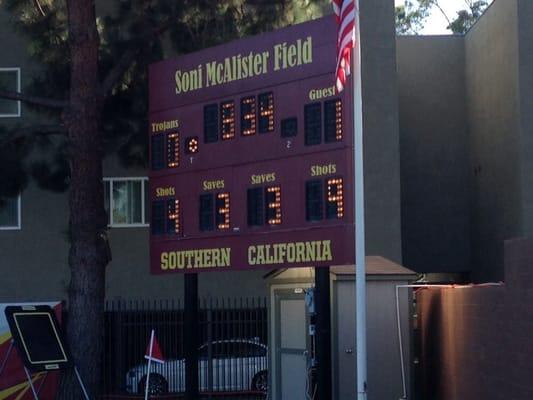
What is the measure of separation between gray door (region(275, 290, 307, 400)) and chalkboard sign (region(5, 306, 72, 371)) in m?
3.71

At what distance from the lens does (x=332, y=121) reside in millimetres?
14859

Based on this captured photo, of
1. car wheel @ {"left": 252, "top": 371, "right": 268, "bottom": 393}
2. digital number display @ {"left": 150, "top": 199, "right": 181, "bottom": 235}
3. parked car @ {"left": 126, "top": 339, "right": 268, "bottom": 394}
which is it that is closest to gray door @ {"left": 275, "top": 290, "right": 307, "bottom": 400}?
digital number display @ {"left": 150, "top": 199, "right": 181, "bottom": 235}

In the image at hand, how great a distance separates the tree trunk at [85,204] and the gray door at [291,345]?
401 cm


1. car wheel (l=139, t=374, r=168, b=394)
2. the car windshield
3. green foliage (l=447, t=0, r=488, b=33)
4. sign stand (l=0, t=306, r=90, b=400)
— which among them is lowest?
car wheel (l=139, t=374, r=168, b=394)

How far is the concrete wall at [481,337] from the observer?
39.4ft

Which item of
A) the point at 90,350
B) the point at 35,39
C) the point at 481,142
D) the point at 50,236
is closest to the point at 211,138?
the point at 90,350

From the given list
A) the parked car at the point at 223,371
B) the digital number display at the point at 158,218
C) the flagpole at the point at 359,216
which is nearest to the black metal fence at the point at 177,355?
the parked car at the point at 223,371

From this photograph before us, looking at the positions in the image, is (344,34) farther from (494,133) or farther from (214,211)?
(494,133)

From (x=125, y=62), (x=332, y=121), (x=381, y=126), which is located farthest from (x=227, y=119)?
(x=381, y=126)

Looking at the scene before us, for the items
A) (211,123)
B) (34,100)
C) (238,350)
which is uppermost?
(34,100)

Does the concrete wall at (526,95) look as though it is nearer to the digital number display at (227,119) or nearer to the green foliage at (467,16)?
the digital number display at (227,119)

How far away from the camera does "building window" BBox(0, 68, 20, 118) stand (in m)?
26.5

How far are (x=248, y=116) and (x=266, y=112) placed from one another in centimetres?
41

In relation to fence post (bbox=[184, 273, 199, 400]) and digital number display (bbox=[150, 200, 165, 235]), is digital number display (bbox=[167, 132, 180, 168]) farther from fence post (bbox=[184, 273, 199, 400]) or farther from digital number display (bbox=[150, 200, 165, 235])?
fence post (bbox=[184, 273, 199, 400])
